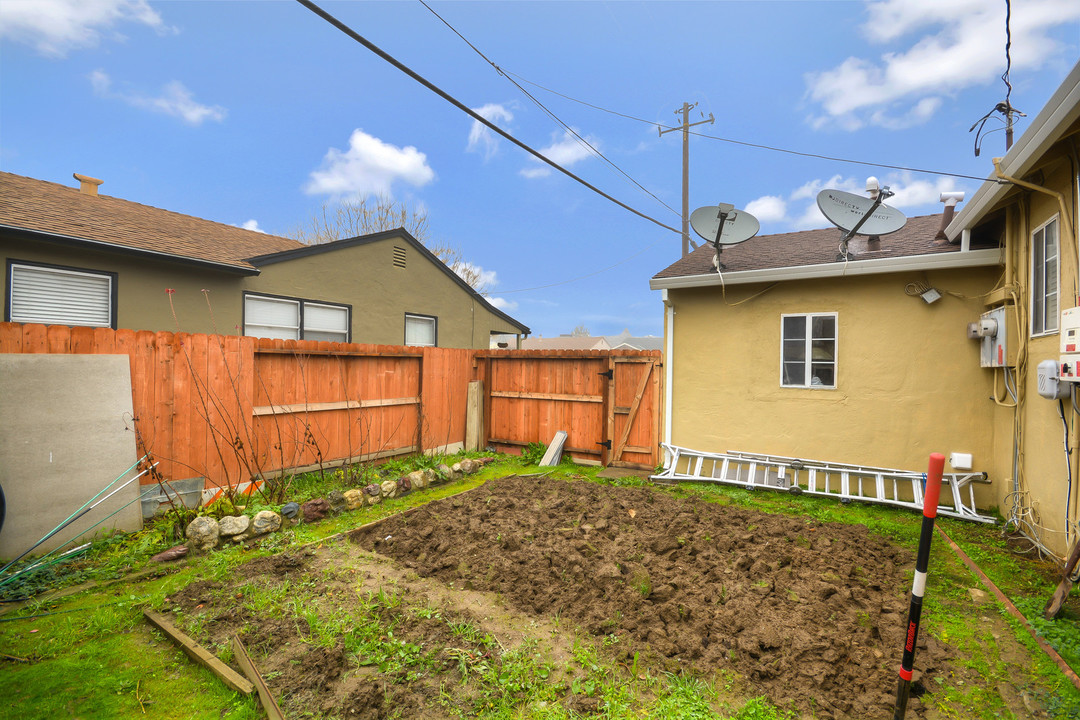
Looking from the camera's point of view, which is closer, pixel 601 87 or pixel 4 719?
pixel 4 719

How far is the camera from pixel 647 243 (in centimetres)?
1659

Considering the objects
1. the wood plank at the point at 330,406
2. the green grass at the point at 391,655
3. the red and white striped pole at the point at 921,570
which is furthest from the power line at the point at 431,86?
the red and white striped pole at the point at 921,570

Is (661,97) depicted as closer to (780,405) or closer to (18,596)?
(780,405)

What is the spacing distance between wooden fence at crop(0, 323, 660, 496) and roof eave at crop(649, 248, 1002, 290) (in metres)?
1.31

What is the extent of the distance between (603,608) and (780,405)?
466cm

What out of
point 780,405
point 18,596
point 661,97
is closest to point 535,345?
point 661,97

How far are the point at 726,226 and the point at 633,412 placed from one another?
3.26 m

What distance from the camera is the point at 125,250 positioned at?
6.36 metres

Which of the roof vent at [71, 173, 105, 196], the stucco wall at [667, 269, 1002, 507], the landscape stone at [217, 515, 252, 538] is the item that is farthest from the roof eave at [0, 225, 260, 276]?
the stucco wall at [667, 269, 1002, 507]

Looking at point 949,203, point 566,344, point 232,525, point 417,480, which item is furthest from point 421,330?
point 566,344

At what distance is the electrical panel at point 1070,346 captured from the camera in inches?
128

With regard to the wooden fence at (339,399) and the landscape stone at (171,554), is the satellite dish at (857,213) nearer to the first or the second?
the wooden fence at (339,399)

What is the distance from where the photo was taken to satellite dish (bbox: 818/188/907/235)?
20.0ft

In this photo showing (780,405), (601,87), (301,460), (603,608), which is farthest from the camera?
(601,87)
